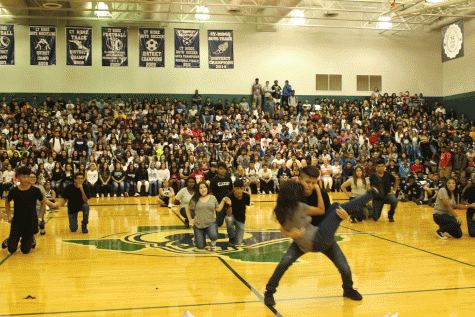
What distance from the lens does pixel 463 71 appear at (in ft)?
87.9

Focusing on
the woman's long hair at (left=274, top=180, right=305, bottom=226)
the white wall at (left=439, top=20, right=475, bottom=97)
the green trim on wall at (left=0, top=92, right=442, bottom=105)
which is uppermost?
the white wall at (left=439, top=20, right=475, bottom=97)

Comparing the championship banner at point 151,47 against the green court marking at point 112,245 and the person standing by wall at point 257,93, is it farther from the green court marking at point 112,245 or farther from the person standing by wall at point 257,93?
the green court marking at point 112,245

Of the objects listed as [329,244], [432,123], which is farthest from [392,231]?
[432,123]

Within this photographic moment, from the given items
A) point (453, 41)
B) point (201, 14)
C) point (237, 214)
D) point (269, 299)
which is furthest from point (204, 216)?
point (453, 41)

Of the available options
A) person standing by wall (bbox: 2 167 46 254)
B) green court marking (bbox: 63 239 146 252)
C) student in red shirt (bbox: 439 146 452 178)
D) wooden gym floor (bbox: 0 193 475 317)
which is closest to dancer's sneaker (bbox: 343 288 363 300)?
wooden gym floor (bbox: 0 193 475 317)

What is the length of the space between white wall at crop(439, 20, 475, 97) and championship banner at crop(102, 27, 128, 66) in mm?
18686

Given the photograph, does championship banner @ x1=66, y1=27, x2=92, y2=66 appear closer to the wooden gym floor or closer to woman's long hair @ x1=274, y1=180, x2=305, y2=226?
the wooden gym floor

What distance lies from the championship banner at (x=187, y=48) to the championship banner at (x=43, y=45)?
624cm

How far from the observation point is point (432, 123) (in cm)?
2517

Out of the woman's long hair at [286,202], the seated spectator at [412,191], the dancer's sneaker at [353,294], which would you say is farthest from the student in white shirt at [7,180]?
the woman's long hair at [286,202]

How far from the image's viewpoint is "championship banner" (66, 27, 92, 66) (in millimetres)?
24016

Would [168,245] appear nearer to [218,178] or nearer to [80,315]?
[218,178]

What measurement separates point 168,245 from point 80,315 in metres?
3.64

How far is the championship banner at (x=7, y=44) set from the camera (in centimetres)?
2352
